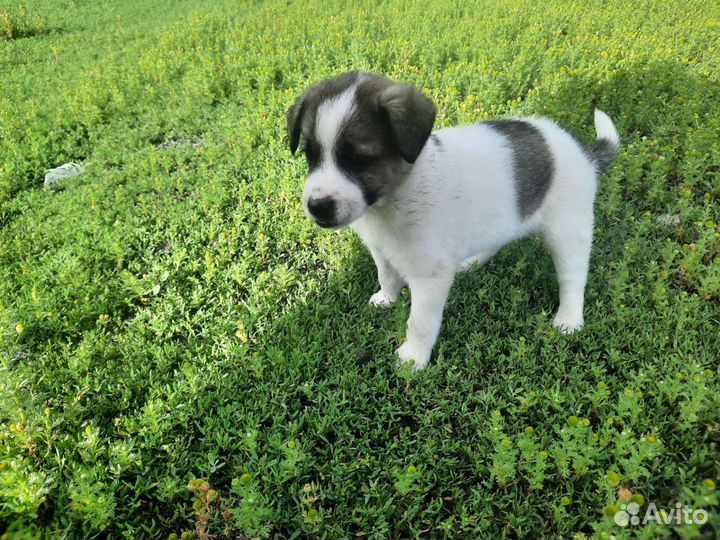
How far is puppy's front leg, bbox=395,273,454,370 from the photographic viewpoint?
3000mm

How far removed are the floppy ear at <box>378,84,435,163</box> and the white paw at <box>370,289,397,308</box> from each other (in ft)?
4.80

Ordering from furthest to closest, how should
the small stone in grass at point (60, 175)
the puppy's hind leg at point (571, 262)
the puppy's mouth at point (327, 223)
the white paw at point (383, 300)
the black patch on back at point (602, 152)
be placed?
the small stone in grass at point (60, 175) < the white paw at point (383, 300) < the black patch on back at point (602, 152) < the puppy's hind leg at point (571, 262) < the puppy's mouth at point (327, 223)

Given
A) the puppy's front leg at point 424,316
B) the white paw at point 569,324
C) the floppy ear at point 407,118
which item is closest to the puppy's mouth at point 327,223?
the floppy ear at point 407,118

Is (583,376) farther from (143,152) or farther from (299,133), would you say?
(143,152)

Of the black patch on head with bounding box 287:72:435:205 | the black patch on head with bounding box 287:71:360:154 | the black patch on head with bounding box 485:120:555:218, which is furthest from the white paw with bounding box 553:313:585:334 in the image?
the black patch on head with bounding box 287:71:360:154

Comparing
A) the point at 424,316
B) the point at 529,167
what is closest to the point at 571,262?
the point at 529,167

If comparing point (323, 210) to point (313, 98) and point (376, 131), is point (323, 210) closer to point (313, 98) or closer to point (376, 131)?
point (376, 131)

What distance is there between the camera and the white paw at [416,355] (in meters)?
3.26

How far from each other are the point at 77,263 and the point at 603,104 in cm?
628

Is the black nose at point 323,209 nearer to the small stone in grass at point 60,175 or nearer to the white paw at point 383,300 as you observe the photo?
the white paw at point 383,300

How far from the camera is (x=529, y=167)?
330 centimetres

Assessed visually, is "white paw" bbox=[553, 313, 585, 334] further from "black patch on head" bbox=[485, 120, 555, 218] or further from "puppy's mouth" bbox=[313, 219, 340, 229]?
"puppy's mouth" bbox=[313, 219, 340, 229]

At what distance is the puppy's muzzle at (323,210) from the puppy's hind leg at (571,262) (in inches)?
69.5

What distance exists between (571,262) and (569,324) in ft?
1.50
